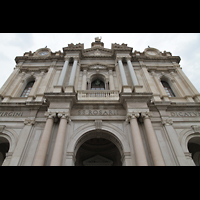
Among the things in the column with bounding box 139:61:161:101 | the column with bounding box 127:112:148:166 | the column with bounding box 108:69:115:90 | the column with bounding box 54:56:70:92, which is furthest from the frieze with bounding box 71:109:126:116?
the column with bounding box 139:61:161:101

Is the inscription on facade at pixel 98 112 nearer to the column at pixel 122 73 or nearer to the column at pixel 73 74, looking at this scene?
the column at pixel 73 74

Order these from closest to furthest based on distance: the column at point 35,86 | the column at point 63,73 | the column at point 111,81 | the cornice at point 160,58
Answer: the column at point 63,73 < the column at point 35,86 < the column at point 111,81 < the cornice at point 160,58

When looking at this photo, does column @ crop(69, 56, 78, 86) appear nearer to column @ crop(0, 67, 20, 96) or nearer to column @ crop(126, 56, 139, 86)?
column @ crop(126, 56, 139, 86)

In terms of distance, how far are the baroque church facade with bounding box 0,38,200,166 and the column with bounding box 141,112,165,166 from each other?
0.05m

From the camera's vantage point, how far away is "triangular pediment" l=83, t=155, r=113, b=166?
12196mm

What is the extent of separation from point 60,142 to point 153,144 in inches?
206

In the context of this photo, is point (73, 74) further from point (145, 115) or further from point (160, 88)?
point (160, 88)

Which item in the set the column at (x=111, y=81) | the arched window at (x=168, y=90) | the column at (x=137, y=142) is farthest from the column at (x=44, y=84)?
the arched window at (x=168, y=90)

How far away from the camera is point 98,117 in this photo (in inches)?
386

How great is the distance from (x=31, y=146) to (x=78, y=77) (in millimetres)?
7697

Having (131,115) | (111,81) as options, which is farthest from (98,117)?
(111,81)

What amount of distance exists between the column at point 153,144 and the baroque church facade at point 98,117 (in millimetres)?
50

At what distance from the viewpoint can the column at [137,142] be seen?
725 cm
